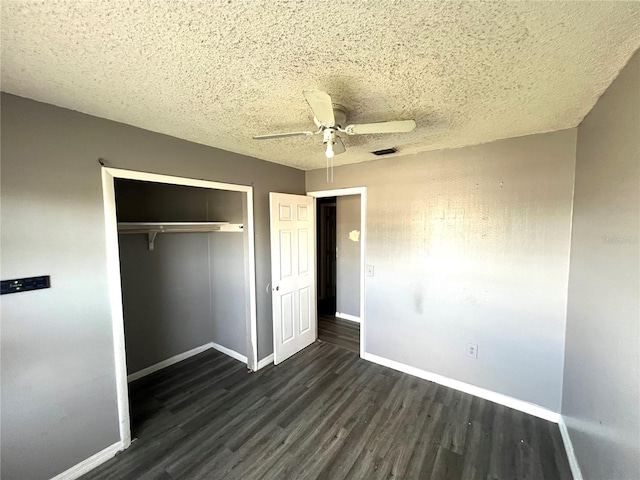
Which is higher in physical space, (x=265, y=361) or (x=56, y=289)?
(x=56, y=289)

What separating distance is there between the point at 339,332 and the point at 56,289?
332cm

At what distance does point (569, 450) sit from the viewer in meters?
1.81

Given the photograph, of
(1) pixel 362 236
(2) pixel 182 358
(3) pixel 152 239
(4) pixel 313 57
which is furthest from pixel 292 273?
(4) pixel 313 57

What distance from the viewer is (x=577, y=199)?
1.89 m

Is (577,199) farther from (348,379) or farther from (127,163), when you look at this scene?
(127,163)

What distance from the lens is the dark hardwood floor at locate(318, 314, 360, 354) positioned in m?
3.57

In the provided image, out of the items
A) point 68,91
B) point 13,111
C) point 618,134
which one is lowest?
point 618,134

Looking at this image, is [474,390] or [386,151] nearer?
[474,390]

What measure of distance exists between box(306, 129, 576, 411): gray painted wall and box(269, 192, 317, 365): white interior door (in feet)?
2.74

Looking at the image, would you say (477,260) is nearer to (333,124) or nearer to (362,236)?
(362,236)

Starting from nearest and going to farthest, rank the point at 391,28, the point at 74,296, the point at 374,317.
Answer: the point at 391,28 → the point at 74,296 → the point at 374,317

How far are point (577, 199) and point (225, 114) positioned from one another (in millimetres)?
2678

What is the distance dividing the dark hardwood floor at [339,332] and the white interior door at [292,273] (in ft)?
1.05

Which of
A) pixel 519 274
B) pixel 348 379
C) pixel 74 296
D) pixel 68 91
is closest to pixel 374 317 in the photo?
pixel 348 379
